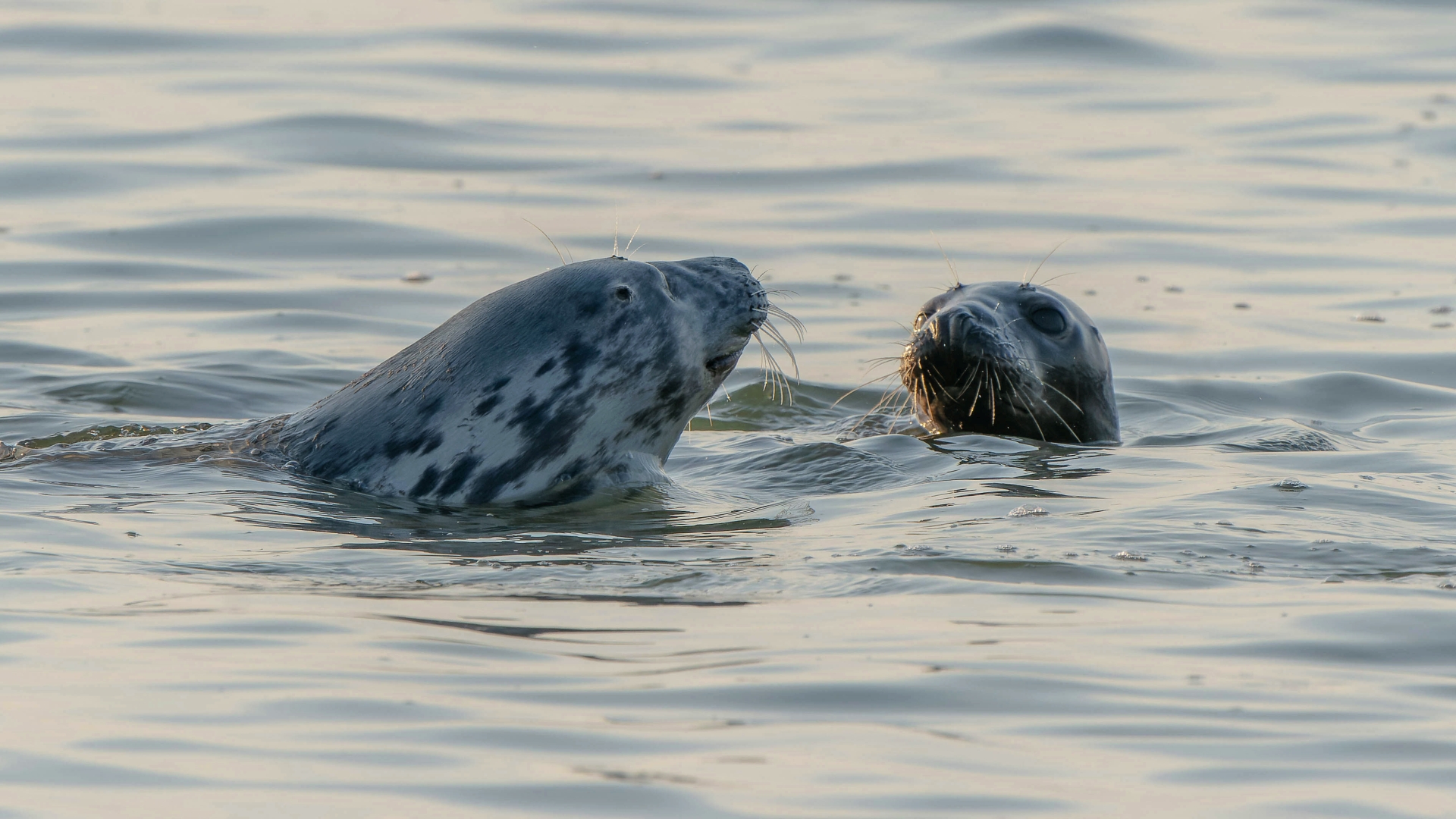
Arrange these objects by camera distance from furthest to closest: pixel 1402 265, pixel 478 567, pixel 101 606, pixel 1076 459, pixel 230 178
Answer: pixel 230 178, pixel 1402 265, pixel 1076 459, pixel 478 567, pixel 101 606

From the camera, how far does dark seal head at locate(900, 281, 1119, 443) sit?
7203 mm

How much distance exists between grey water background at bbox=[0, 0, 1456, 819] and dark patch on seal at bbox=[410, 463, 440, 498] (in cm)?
13

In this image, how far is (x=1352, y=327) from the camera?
9992 mm

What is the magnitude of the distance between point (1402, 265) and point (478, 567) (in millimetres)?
7549

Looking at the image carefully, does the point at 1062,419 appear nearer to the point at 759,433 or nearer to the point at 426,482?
the point at 759,433

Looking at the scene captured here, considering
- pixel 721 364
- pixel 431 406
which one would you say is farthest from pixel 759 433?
pixel 431 406

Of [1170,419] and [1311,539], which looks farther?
[1170,419]

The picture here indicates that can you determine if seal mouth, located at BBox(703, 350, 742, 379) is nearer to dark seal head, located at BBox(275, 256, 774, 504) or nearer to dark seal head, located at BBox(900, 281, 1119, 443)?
dark seal head, located at BBox(275, 256, 774, 504)

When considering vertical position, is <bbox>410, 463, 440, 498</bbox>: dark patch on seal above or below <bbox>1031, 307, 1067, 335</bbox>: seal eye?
below

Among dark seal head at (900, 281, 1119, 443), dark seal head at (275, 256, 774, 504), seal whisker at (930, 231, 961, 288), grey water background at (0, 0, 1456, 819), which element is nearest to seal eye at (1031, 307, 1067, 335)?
dark seal head at (900, 281, 1119, 443)

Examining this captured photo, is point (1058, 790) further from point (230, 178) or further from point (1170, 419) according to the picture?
point (230, 178)

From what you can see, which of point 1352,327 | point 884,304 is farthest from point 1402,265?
point 884,304

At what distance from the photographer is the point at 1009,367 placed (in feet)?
23.8

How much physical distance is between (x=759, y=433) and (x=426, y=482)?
258 cm
